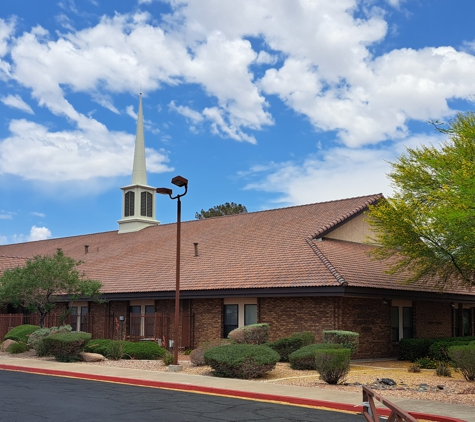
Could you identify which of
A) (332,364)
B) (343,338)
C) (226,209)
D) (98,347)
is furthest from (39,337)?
(226,209)

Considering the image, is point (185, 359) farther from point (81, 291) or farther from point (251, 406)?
point (251, 406)

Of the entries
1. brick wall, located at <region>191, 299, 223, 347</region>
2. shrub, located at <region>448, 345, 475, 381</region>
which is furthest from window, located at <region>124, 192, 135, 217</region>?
shrub, located at <region>448, 345, 475, 381</region>

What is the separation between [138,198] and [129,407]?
103ft

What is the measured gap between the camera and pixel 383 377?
63.6 ft

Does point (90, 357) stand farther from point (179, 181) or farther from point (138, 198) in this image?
point (138, 198)

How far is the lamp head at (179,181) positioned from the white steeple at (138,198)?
2284 centimetres

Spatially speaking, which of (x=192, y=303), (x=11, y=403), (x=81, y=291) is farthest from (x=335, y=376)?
(x=81, y=291)

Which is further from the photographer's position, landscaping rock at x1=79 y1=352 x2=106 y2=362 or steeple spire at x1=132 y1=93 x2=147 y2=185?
steeple spire at x1=132 y1=93 x2=147 y2=185

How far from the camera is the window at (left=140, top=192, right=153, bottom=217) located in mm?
44250

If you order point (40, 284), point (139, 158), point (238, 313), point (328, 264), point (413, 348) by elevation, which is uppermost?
point (139, 158)

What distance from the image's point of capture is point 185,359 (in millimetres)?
25406

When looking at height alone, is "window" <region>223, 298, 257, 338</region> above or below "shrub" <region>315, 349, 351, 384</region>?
above

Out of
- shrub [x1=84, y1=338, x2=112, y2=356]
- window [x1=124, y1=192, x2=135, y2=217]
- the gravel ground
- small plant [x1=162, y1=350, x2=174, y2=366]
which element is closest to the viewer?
the gravel ground

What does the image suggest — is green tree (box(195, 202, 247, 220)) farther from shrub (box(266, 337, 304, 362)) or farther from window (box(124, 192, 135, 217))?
shrub (box(266, 337, 304, 362))
